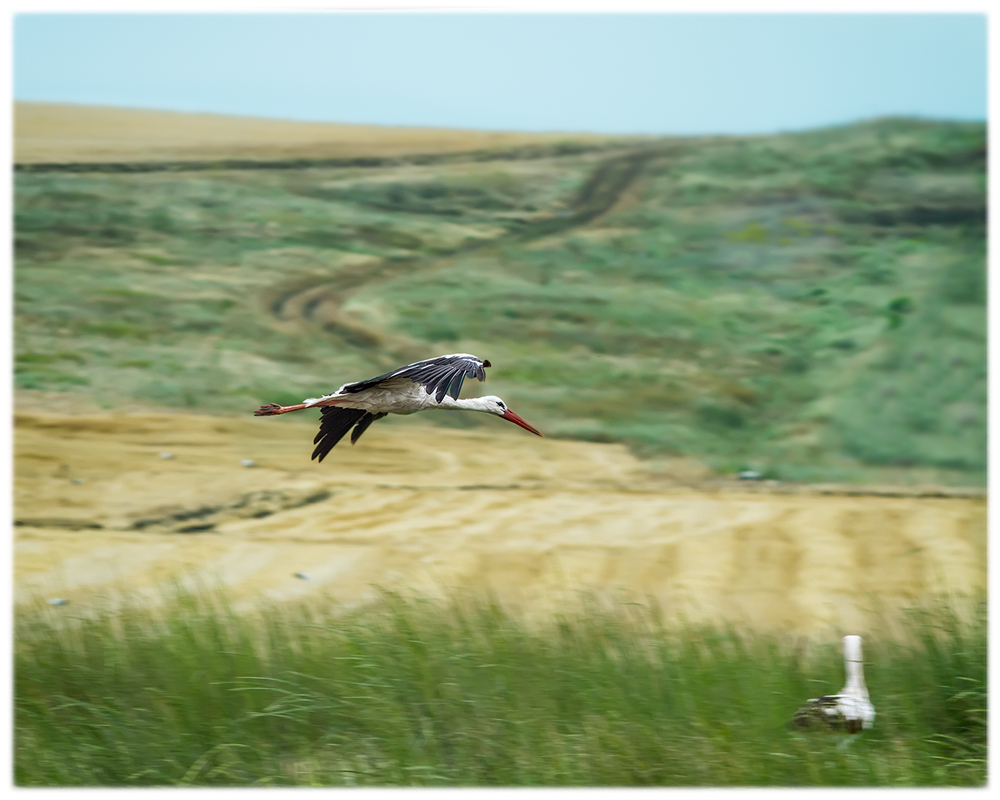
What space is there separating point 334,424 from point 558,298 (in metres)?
11.3

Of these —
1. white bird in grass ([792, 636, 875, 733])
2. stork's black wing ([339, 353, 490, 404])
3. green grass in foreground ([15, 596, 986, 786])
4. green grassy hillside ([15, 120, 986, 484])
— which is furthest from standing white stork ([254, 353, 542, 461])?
green grassy hillside ([15, 120, 986, 484])

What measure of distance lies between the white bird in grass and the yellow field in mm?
11734

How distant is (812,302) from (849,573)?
18.3 feet

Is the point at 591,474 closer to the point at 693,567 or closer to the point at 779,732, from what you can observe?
the point at 693,567

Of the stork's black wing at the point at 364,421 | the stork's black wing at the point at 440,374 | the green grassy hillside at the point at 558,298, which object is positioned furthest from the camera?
the green grassy hillside at the point at 558,298

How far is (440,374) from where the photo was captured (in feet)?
10.5

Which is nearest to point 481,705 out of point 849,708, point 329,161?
point 849,708

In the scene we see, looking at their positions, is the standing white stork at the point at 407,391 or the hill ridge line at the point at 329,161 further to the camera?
the hill ridge line at the point at 329,161

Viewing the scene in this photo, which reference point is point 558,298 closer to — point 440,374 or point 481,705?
point 481,705

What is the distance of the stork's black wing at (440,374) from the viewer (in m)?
3.11

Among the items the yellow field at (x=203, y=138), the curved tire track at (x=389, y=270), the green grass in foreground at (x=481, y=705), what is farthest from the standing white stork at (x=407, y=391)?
the yellow field at (x=203, y=138)

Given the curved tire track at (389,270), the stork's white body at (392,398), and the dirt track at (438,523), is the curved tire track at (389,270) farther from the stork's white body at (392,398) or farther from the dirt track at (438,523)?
the stork's white body at (392,398)

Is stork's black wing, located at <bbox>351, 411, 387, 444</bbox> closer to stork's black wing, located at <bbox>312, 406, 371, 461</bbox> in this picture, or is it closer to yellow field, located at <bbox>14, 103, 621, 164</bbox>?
stork's black wing, located at <bbox>312, 406, 371, 461</bbox>

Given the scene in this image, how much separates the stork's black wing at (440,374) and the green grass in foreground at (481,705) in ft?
10.0
